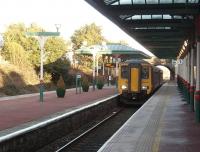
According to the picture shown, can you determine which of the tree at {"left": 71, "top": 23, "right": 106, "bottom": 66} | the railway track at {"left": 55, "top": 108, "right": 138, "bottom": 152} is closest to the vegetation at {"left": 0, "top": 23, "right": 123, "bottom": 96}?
the railway track at {"left": 55, "top": 108, "right": 138, "bottom": 152}

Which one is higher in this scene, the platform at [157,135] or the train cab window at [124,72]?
the train cab window at [124,72]

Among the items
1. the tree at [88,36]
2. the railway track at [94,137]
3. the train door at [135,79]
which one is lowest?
the railway track at [94,137]

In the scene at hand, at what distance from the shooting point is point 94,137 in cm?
1958

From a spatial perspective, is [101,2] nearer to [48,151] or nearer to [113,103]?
[48,151]

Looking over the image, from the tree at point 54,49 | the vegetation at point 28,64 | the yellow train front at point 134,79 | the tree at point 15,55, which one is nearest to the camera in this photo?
the yellow train front at point 134,79

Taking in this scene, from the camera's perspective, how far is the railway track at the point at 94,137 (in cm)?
1634

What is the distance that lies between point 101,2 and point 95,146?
5937 mm

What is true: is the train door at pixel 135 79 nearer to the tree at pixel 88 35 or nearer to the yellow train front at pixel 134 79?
the yellow train front at pixel 134 79

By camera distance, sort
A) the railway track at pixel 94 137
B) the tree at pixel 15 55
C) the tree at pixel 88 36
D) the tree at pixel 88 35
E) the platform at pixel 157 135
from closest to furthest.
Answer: the platform at pixel 157 135
the railway track at pixel 94 137
the tree at pixel 15 55
the tree at pixel 88 36
the tree at pixel 88 35

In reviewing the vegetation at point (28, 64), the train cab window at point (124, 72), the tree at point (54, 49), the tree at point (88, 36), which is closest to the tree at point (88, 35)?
the tree at point (88, 36)

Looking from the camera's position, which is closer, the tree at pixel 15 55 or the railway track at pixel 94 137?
the railway track at pixel 94 137

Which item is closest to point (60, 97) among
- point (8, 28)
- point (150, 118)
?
point (150, 118)

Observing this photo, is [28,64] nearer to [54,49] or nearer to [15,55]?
[15,55]

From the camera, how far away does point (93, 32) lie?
10844cm
